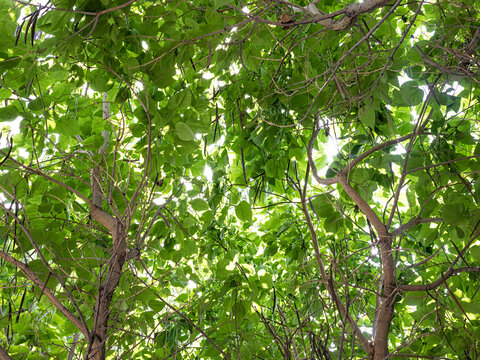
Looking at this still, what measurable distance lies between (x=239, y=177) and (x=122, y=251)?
107cm

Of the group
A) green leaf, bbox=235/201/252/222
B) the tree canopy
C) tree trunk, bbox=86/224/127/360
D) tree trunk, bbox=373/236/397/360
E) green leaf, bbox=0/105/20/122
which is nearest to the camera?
tree trunk, bbox=86/224/127/360

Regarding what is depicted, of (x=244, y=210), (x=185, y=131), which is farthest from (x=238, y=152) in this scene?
(x=185, y=131)

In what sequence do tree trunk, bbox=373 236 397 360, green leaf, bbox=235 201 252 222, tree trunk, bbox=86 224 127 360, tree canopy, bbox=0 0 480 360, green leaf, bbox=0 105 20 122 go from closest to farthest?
tree trunk, bbox=86 224 127 360 → tree canopy, bbox=0 0 480 360 → tree trunk, bbox=373 236 397 360 → green leaf, bbox=0 105 20 122 → green leaf, bbox=235 201 252 222

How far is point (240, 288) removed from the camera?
153 centimetres

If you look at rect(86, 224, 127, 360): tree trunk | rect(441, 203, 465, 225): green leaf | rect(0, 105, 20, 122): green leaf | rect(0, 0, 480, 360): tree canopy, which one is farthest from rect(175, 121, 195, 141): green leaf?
rect(441, 203, 465, 225): green leaf

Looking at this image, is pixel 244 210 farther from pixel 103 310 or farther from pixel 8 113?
pixel 8 113

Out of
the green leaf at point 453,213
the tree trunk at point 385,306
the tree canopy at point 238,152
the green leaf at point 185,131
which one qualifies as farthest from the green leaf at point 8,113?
the green leaf at point 453,213

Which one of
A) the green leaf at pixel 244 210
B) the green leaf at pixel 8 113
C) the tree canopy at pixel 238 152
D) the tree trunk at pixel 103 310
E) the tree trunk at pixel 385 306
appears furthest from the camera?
the green leaf at pixel 244 210

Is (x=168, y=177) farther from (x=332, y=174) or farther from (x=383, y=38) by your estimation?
(x=383, y=38)

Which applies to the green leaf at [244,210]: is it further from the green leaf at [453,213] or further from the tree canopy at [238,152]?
the green leaf at [453,213]

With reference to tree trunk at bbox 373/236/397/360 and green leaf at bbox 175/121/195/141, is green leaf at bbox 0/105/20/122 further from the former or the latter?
tree trunk at bbox 373/236/397/360

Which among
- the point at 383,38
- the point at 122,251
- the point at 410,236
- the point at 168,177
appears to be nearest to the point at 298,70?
the point at 383,38

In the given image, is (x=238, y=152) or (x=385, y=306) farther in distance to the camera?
(x=238, y=152)

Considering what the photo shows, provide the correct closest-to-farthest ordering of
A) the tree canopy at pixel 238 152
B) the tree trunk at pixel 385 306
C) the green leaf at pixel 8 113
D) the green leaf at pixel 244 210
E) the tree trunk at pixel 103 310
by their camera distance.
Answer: the tree trunk at pixel 103 310
the tree canopy at pixel 238 152
the tree trunk at pixel 385 306
the green leaf at pixel 8 113
the green leaf at pixel 244 210
